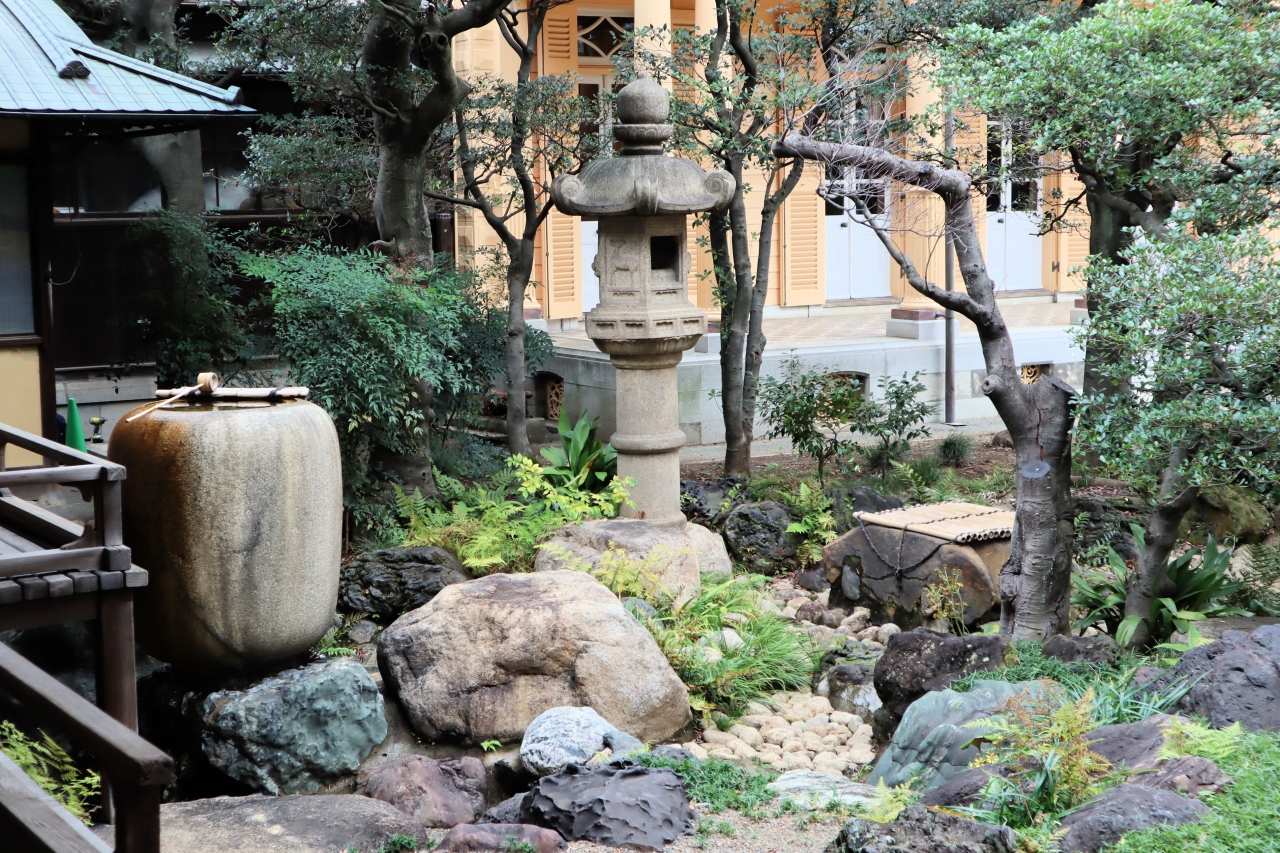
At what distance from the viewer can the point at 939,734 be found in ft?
16.5

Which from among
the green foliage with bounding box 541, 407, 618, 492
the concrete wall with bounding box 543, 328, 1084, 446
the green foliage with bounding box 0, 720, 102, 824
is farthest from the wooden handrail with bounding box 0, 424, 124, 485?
the concrete wall with bounding box 543, 328, 1084, 446

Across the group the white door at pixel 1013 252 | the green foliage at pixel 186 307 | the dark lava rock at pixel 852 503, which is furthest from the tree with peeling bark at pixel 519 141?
the white door at pixel 1013 252

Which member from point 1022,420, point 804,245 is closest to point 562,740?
point 1022,420

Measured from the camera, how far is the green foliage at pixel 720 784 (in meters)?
4.99

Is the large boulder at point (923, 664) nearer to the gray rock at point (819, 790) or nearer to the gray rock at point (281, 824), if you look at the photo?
the gray rock at point (819, 790)

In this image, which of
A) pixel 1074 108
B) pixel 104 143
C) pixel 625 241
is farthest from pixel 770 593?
pixel 104 143

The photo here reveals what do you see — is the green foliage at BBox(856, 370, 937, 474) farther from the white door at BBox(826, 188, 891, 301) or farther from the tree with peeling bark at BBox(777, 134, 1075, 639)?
the white door at BBox(826, 188, 891, 301)

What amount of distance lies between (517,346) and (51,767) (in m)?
6.35

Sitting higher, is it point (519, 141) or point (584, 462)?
point (519, 141)

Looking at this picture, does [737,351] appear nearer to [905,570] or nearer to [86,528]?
[905,570]

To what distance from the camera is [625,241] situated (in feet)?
27.9

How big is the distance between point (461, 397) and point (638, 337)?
267 centimetres

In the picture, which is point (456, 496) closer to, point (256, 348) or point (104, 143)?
point (256, 348)

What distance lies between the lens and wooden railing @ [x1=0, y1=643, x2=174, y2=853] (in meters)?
1.92
